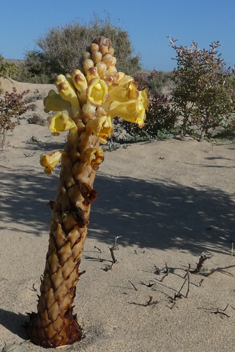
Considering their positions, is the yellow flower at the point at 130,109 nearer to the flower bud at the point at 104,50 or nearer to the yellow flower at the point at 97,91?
the yellow flower at the point at 97,91

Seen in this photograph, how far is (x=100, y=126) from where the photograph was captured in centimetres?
175

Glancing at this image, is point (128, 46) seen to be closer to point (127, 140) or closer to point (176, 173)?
point (127, 140)

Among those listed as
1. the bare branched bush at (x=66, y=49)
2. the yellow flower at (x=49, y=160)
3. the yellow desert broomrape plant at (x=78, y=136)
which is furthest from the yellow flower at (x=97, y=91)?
the bare branched bush at (x=66, y=49)

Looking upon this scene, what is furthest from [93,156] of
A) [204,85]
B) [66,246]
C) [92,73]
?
[204,85]

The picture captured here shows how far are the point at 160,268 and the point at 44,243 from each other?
1.17 metres

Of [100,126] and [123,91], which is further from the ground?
[123,91]

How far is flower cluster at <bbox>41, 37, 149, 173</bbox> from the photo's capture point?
1.78 meters

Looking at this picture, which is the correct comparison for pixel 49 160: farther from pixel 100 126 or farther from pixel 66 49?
pixel 66 49

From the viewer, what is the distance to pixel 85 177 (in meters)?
1.90

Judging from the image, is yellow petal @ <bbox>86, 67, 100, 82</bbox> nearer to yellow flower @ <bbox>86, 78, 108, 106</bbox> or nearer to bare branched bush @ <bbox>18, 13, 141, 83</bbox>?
yellow flower @ <bbox>86, 78, 108, 106</bbox>

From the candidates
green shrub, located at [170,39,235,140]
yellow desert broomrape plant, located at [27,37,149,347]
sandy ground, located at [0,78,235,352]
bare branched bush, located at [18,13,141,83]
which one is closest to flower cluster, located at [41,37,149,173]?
yellow desert broomrape plant, located at [27,37,149,347]

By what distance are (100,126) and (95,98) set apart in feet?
0.47

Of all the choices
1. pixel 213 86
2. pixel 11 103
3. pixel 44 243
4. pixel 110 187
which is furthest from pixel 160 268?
pixel 213 86

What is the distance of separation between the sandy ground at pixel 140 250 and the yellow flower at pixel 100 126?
1282mm
